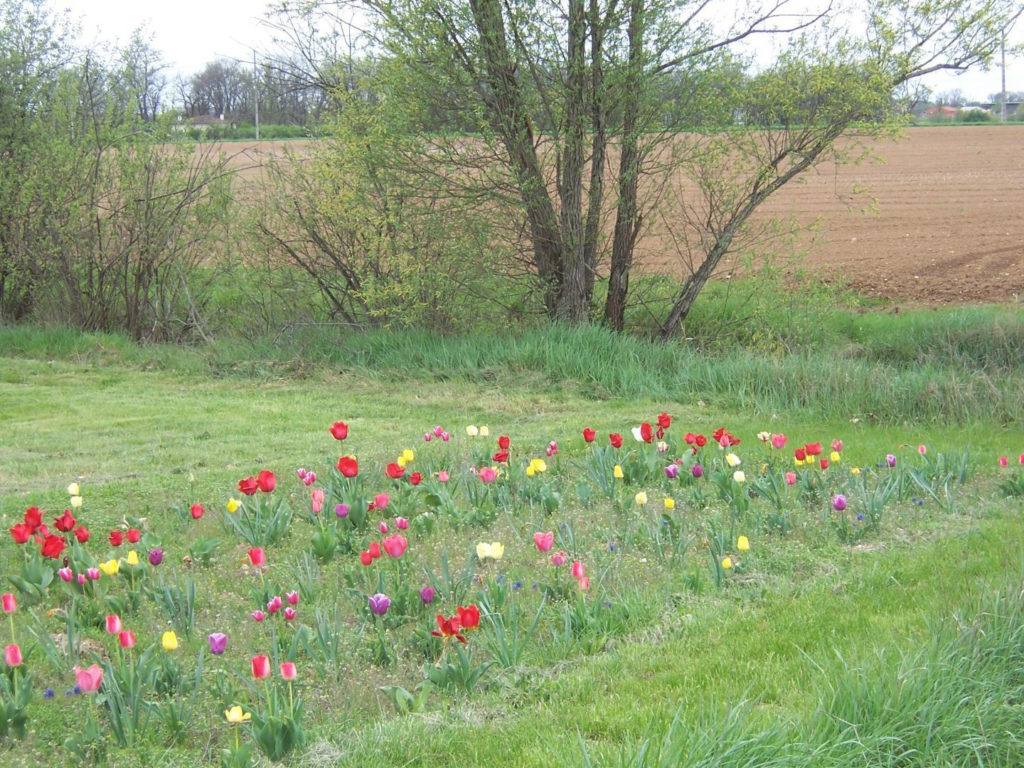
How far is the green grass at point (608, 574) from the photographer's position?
3180mm

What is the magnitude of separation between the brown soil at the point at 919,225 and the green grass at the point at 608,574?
412 centimetres

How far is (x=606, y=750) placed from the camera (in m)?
3.07

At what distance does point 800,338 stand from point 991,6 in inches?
155

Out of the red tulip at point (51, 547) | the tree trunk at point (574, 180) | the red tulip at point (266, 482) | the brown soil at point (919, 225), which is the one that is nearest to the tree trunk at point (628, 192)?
the tree trunk at point (574, 180)

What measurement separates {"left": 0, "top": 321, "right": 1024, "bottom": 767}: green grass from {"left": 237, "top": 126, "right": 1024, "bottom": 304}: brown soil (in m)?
4.12

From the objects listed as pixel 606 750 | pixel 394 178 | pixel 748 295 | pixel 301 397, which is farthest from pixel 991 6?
pixel 606 750

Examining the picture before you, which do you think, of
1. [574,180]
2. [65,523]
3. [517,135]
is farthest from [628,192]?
[65,523]

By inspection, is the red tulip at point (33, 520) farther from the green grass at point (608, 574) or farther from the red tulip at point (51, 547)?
the green grass at point (608, 574)

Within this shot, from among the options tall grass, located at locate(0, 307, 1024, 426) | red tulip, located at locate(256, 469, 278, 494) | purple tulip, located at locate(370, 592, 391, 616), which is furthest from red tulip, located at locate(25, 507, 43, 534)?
tall grass, located at locate(0, 307, 1024, 426)

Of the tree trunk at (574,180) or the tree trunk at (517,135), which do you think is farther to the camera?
the tree trunk at (574,180)

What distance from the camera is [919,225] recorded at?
887 inches

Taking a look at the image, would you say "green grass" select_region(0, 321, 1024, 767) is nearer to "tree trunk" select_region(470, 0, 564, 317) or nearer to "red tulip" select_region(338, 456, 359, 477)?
"red tulip" select_region(338, 456, 359, 477)

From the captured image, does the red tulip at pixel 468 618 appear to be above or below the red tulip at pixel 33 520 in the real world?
below

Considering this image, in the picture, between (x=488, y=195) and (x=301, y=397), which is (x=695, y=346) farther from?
(x=301, y=397)
